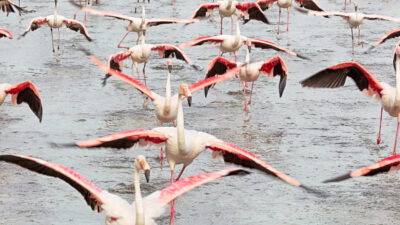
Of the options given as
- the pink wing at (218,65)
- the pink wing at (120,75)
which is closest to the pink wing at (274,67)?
the pink wing at (218,65)

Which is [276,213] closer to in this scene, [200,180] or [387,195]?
[387,195]

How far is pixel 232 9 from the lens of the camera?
15828 millimetres

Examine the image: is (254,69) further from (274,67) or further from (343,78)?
(343,78)

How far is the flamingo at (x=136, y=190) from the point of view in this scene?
564 cm

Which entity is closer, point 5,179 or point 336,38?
point 5,179

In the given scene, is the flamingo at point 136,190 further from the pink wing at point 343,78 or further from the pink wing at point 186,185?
the pink wing at point 343,78

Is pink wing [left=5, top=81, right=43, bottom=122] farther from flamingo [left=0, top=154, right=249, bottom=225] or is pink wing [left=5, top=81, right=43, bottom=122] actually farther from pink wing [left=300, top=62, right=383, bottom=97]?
flamingo [left=0, top=154, right=249, bottom=225]

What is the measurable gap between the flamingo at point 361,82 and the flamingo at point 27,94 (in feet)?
9.69

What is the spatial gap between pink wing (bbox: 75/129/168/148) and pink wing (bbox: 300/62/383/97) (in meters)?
2.23

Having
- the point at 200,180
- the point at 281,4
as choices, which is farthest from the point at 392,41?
the point at 200,180

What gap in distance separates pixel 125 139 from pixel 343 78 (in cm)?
330

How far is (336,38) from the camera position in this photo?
16.4 m

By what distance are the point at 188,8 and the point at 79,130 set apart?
10.6 metres

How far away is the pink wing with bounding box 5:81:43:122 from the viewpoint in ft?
30.7
